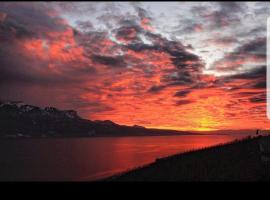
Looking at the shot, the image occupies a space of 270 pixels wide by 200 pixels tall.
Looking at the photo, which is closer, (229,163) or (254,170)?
(254,170)

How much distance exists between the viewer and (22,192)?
6.02 m

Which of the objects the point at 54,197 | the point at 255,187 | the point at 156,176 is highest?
the point at 255,187

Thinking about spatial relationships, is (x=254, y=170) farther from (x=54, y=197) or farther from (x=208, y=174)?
(x=54, y=197)

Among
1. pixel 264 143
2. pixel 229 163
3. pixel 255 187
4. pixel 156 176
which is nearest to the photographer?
pixel 255 187

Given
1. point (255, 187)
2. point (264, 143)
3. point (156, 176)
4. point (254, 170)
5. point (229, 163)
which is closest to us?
point (255, 187)

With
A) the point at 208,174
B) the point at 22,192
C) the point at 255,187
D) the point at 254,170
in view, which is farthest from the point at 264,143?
the point at 22,192

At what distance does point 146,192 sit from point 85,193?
1140mm

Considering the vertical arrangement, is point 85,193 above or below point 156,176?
above

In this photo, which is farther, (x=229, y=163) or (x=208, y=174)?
(x=229, y=163)

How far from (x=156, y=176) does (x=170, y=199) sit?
27.5m

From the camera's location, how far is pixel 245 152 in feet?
114

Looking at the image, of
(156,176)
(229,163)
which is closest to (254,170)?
(229,163)

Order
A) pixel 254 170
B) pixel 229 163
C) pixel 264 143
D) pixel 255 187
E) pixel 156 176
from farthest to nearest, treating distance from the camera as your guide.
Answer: pixel 156 176 → pixel 229 163 → pixel 264 143 → pixel 254 170 → pixel 255 187

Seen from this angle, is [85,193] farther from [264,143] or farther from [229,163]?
[229,163]
